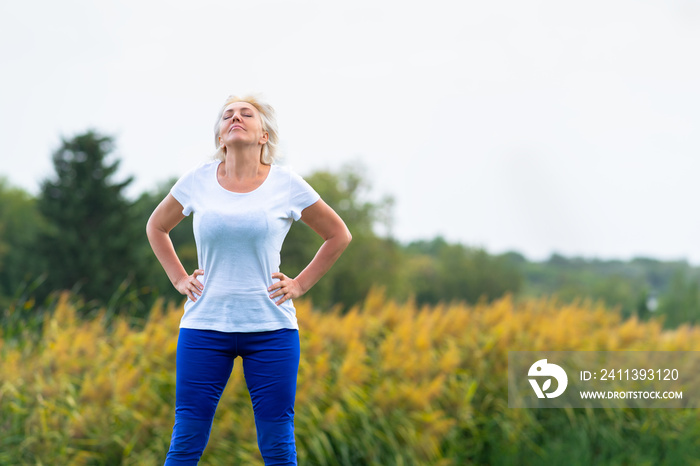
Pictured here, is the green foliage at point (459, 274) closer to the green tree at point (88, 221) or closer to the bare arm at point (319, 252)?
the green tree at point (88, 221)

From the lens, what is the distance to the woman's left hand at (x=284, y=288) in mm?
1938

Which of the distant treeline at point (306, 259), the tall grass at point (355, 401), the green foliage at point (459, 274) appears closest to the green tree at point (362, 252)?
the distant treeline at point (306, 259)

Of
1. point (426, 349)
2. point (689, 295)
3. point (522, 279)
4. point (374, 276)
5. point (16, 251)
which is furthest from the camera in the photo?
point (522, 279)

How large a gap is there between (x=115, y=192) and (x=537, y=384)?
2176cm

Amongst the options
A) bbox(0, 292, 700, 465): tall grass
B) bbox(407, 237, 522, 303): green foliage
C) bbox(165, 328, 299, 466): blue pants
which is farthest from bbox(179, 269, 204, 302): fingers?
bbox(407, 237, 522, 303): green foliage

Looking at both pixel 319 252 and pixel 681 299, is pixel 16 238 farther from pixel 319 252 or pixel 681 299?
pixel 319 252

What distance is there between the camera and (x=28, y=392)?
5.22 meters

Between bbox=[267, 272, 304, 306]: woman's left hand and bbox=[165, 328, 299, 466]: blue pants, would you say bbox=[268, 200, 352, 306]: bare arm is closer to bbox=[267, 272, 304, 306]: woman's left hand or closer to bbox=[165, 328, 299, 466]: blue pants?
bbox=[267, 272, 304, 306]: woman's left hand

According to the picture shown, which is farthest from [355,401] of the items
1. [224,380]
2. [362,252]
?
[362,252]

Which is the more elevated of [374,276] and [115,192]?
[115,192]

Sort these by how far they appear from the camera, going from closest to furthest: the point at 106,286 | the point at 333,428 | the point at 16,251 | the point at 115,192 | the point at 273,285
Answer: the point at 273,285 → the point at 333,428 → the point at 115,192 → the point at 106,286 → the point at 16,251

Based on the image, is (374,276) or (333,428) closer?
(333,428)

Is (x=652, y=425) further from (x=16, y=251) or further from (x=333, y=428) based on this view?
(x=16, y=251)

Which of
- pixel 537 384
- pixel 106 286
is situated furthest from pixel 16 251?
pixel 537 384
